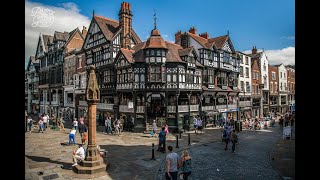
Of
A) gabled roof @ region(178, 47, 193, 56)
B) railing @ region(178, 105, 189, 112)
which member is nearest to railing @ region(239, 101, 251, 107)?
railing @ region(178, 105, 189, 112)

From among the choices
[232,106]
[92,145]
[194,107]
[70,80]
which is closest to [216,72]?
[232,106]

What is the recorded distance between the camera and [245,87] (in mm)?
38156

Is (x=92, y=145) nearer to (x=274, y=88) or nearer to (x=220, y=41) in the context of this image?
(x=220, y=41)

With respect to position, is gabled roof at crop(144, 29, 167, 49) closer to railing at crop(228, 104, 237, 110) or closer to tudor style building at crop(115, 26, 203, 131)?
tudor style building at crop(115, 26, 203, 131)

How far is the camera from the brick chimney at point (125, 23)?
27.9 meters

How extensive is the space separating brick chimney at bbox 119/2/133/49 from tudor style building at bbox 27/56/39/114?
29.9 m

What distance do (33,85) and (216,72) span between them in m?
41.9

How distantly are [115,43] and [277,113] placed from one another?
35623 mm

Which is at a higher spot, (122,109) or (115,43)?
(115,43)

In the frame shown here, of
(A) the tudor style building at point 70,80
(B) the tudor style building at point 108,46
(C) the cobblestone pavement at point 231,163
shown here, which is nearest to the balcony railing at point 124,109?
(B) the tudor style building at point 108,46

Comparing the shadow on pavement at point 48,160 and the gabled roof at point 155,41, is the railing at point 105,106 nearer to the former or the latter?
the gabled roof at point 155,41
